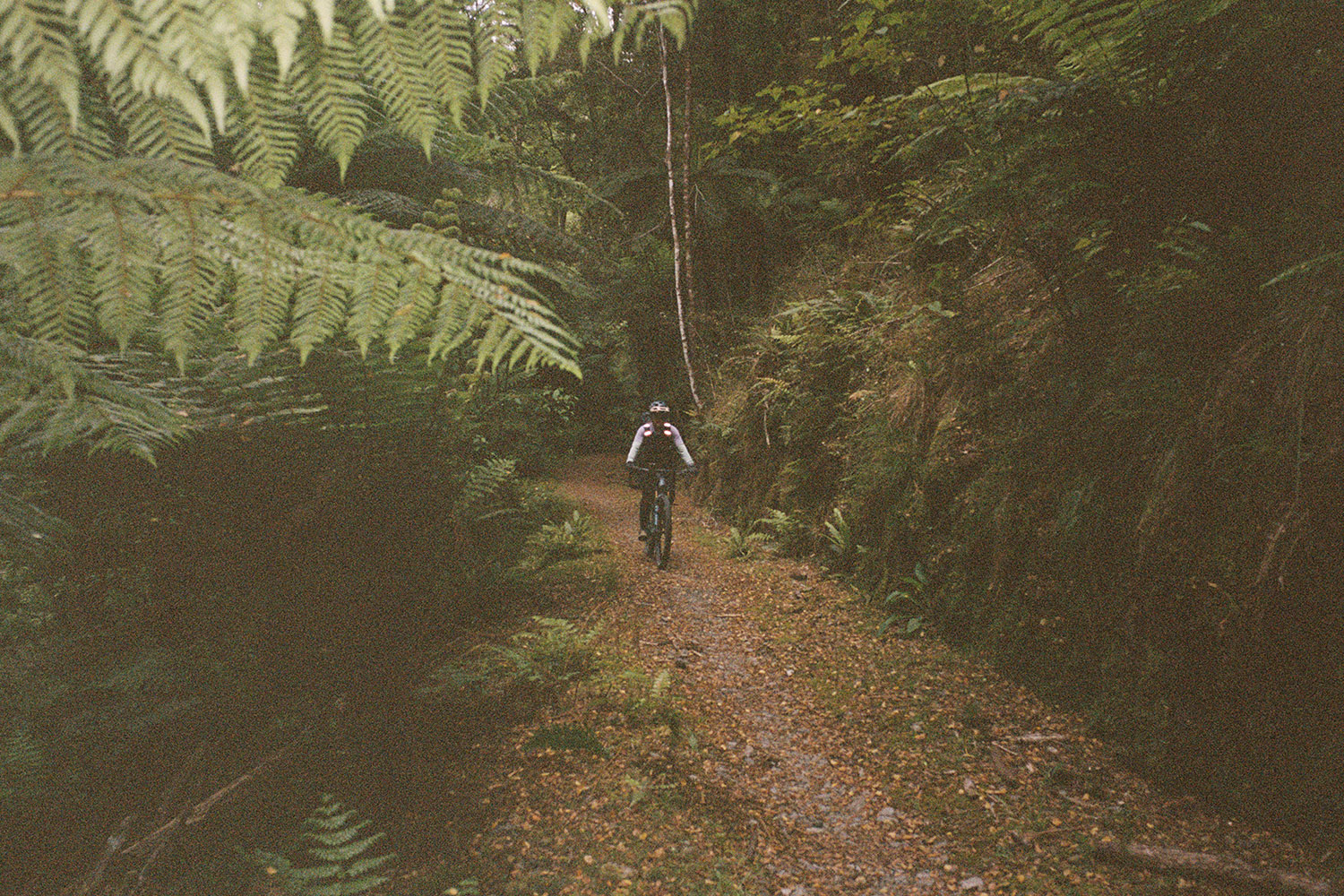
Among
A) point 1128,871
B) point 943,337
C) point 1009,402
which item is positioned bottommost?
point 1128,871

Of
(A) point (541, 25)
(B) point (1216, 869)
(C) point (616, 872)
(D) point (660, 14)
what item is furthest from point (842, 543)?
(A) point (541, 25)

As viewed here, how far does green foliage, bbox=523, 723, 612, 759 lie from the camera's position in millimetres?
4051

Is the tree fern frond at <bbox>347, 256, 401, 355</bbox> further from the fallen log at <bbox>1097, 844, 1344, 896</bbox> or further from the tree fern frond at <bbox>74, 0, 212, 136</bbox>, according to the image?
the fallen log at <bbox>1097, 844, 1344, 896</bbox>

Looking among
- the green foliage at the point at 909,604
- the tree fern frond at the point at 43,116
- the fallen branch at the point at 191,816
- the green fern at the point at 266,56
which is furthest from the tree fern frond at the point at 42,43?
the green foliage at the point at 909,604

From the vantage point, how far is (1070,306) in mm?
4523

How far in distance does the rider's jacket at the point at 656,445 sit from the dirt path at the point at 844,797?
132 inches

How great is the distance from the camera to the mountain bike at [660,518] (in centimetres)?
815

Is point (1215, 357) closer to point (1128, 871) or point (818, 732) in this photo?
point (1128, 871)

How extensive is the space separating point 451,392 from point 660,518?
4472mm

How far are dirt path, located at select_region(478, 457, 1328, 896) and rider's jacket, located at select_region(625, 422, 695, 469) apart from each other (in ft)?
11.0

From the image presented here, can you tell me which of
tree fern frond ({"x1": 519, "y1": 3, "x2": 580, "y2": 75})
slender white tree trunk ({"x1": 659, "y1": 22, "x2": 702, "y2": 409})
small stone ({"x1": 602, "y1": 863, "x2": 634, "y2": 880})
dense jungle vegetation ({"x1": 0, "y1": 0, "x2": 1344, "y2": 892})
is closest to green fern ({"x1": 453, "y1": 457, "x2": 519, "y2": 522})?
dense jungle vegetation ({"x1": 0, "y1": 0, "x2": 1344, "y2": 892})

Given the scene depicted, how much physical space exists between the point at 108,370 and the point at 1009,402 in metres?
5.68

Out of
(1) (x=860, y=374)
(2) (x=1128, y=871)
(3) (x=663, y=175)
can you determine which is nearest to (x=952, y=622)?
(2) (x=1128, y=871)

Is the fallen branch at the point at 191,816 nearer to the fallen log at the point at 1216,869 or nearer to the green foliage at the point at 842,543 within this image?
the fallen log at the point at 1216,869
